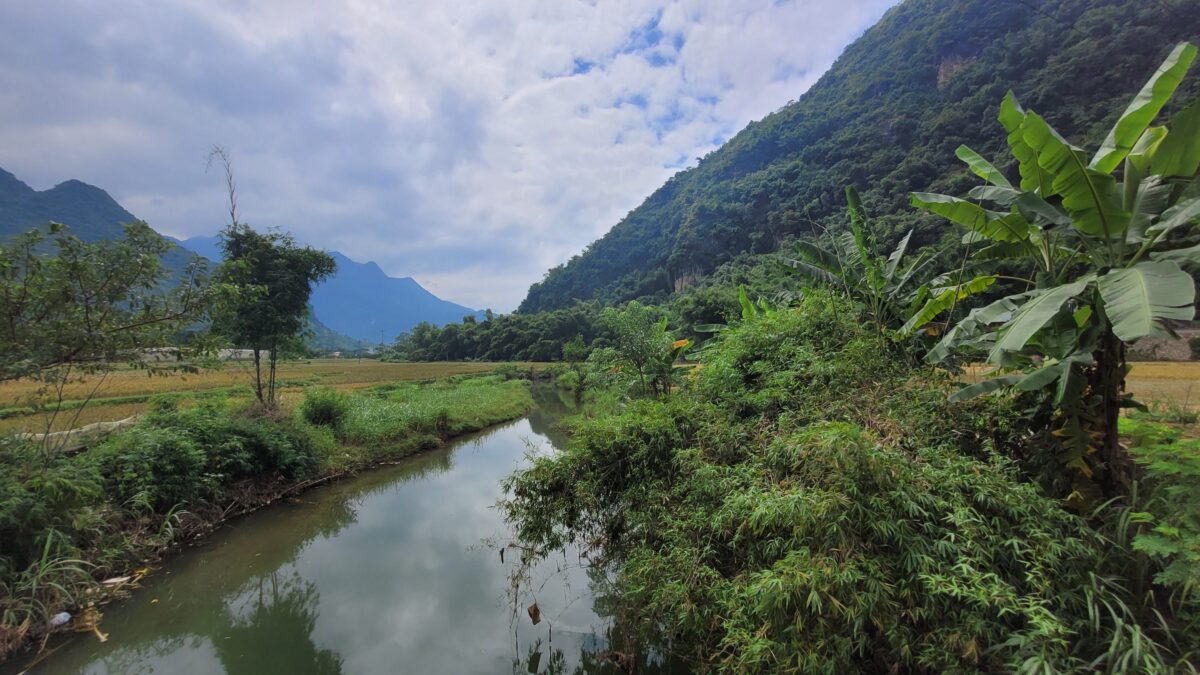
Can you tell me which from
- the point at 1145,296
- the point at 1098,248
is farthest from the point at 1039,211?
the point at 1145,296

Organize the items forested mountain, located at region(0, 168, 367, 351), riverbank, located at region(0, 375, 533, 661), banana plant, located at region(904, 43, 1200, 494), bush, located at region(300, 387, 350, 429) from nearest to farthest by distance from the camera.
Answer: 1. banana plant, located at region(904, 43, 1200, 494)
2. riverbank, located at region(0, 375, 533, 661)
3. bush, located at region(300, 387, 350, 429)
4. forested mountain, located at region(0, 168, 367, 351)

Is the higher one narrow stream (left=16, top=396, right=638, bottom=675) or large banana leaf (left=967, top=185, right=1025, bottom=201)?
large banana leaf (left=967, top=185, right=1025, bottom=201)

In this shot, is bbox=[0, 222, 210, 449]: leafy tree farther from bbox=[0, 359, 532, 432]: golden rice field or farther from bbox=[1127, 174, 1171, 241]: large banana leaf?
bbox=[1127, 174, 1171, 241]: large banana leaf

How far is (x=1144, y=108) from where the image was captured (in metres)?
3.29

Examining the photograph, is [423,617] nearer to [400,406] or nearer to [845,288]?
[845,288]

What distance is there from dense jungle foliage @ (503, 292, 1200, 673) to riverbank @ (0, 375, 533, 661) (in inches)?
228

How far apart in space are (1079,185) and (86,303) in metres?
9.28

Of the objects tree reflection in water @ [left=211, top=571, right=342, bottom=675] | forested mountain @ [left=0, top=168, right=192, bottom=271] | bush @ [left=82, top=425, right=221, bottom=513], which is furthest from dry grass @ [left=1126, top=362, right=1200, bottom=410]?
forested mountain @ [left=0, top=168, right=192, bottom=271]

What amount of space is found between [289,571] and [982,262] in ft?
28.8

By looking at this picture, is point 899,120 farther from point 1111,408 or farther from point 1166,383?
point 1111,408


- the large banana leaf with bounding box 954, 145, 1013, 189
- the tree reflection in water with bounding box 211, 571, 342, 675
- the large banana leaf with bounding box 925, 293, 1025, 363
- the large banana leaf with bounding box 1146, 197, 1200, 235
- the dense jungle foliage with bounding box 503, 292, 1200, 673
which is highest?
the large banana leaf with bounding box 954, 145, 1013, 189

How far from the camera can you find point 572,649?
14.0ft

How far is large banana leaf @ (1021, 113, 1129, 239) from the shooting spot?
309 centimetres

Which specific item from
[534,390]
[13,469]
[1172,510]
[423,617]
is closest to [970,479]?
[1172,510]
